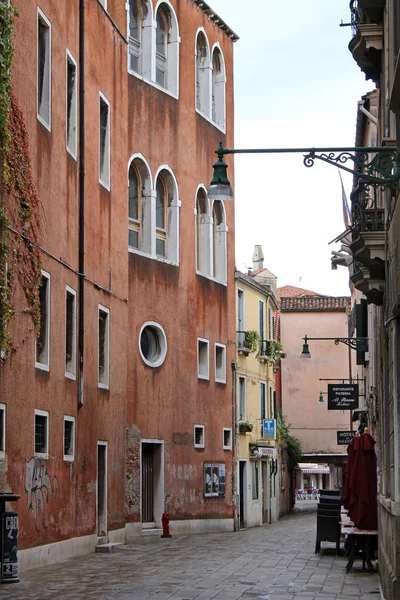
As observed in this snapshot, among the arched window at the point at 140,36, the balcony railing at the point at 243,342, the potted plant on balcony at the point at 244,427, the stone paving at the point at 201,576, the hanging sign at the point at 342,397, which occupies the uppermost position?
the arched window at the point at 140,36

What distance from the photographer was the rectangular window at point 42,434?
19.2 metres

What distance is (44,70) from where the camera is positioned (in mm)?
20297

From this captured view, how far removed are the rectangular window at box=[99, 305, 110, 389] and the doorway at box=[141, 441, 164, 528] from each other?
5.25 metres

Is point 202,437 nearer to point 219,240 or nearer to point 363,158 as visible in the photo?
point 219,240

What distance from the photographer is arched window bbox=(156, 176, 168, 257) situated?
31.2 m

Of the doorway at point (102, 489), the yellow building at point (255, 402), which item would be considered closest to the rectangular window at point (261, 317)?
the yellow building at point (255, 402)

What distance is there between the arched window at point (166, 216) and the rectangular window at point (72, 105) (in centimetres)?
881

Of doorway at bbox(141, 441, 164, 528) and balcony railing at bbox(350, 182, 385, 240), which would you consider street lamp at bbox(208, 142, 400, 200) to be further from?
doorway at bbox(141, 441, 164, 528)

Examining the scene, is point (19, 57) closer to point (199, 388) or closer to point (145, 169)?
point (145, 169)

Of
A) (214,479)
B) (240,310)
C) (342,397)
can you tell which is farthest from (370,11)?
(240,310)

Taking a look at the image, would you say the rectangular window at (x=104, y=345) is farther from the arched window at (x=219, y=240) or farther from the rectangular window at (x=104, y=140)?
the arched window at (x=219, y=240)

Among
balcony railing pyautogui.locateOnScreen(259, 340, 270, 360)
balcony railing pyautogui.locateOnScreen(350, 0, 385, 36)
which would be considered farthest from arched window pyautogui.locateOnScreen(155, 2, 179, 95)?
balcony railing pyautogui.locateOnScreen(350, 0, 385, 36)

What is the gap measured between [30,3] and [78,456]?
8408 mm

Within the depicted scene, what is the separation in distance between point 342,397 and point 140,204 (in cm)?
1058
